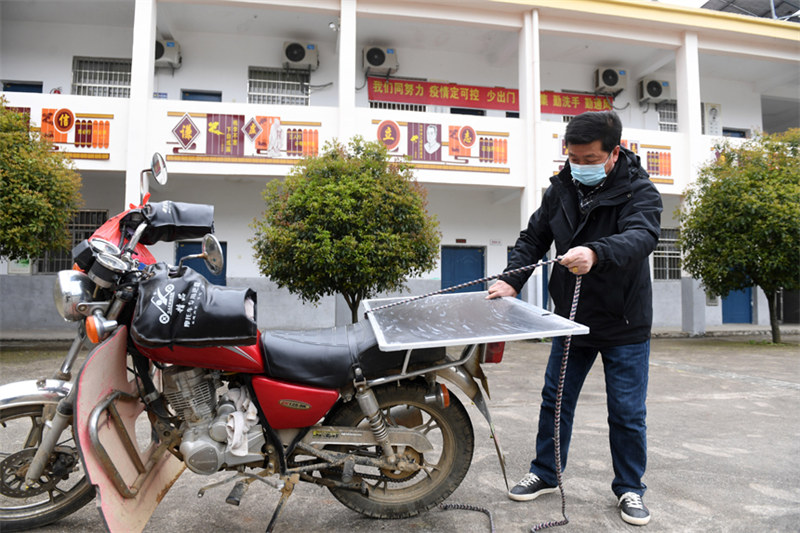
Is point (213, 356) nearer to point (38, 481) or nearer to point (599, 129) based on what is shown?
point (38, 481)

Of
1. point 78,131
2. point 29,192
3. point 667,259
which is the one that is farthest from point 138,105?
point 667,259

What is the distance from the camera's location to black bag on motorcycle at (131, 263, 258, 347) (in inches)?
67.3

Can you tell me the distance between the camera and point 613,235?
211 centimetres

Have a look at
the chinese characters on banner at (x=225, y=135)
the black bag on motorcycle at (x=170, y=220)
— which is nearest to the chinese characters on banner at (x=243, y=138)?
the chinese characters on banner at (x=225, y=135)

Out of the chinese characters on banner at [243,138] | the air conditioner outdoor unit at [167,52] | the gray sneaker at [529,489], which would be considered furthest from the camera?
the air conditioner outdoor unit at [167,52]

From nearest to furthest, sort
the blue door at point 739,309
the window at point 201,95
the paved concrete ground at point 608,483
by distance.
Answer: the paved concrete ground at point 608,483
the window at point 201,95
the blue door at point 739,309

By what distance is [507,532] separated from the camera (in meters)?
2.11

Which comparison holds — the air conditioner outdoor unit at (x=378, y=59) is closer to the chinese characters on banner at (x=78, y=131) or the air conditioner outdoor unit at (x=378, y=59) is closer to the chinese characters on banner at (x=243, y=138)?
the chinese characters on banner at (x=243, y=138)

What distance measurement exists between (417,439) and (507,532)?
0.57m

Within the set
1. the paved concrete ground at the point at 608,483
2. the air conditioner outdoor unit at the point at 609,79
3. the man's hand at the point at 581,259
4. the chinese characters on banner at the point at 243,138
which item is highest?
the air conditioner outdoor unit at the point at 609,79

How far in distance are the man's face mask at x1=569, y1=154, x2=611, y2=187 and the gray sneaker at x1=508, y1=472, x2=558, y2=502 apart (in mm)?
1520

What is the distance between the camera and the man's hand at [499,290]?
2.48 meters

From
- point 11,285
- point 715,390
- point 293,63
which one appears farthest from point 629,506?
point 11,285

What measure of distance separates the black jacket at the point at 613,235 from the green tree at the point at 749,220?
8223 mm
